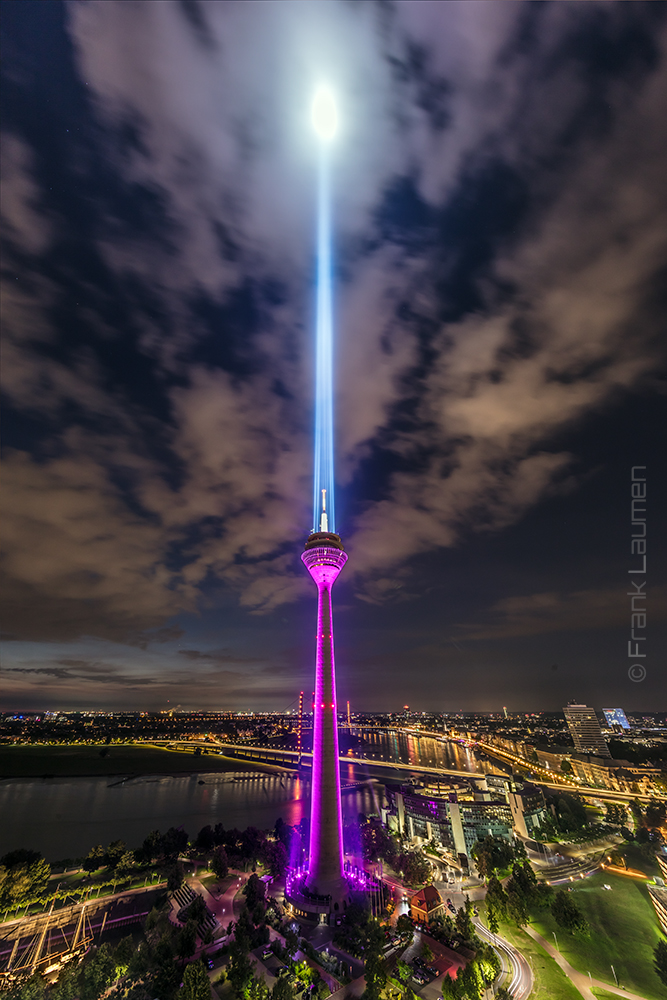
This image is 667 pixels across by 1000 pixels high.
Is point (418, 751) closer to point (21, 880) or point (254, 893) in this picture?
point (254, 893)

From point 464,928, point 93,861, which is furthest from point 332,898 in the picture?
point 93,861

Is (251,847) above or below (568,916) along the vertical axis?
above

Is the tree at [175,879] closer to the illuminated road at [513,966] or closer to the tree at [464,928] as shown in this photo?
the tree at [464,928]

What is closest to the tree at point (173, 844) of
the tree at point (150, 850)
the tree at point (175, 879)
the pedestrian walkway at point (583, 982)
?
the tree at point (150, 850)

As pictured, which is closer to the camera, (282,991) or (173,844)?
(282,991)

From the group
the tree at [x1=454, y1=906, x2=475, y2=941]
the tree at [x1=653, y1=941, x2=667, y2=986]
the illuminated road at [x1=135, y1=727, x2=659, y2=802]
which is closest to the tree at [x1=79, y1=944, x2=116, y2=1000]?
the tree at [x1=454, y1=906, x2=475, y2=941]

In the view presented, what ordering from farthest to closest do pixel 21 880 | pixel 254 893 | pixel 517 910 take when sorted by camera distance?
pixel 21 880
pixel 254 893
pixel 517 910

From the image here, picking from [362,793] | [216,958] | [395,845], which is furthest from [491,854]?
[362,793]
